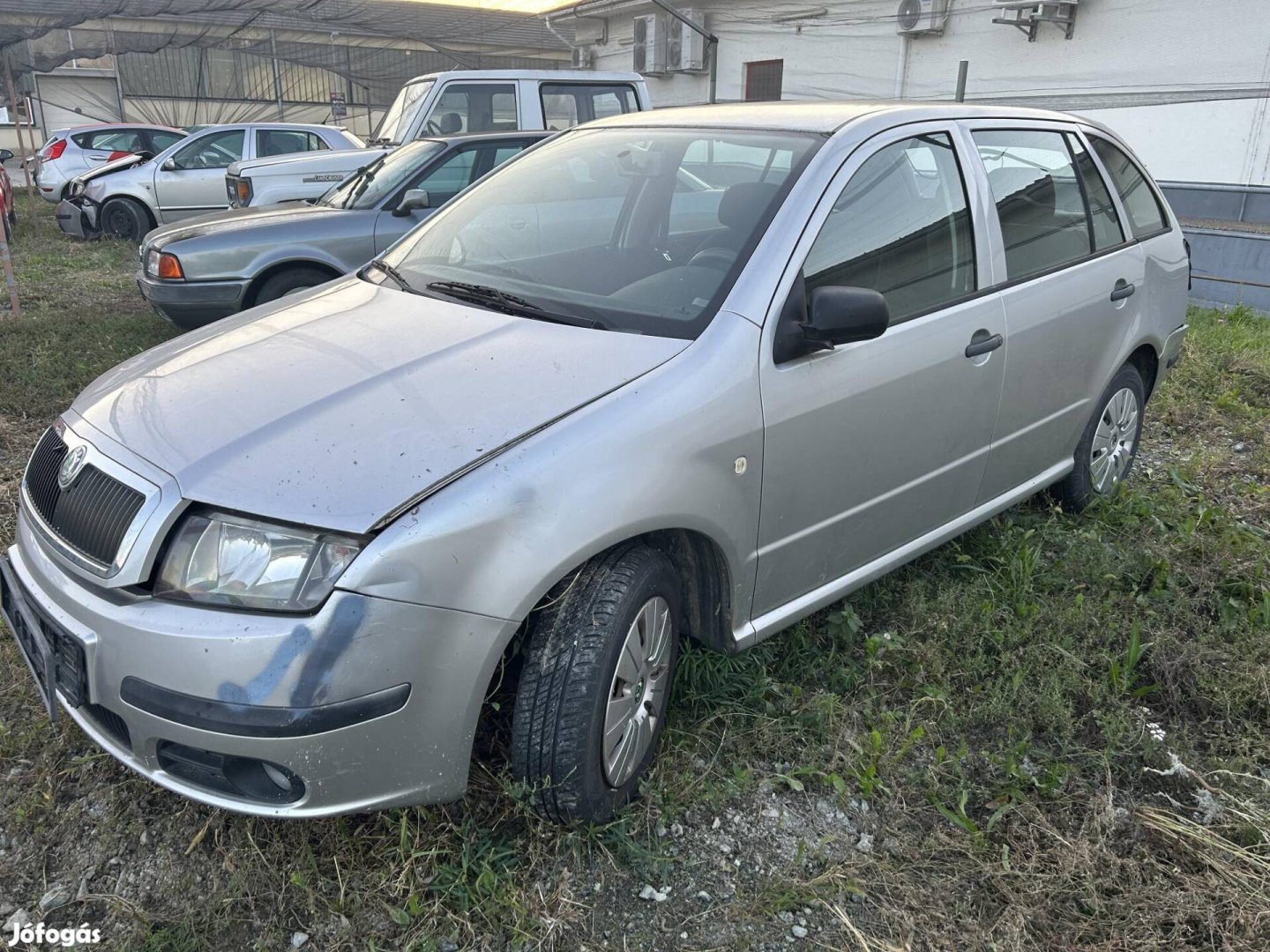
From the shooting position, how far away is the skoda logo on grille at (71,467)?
2271mm

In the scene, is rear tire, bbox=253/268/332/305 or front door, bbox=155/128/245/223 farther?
front door, bbox=155/128/245/223

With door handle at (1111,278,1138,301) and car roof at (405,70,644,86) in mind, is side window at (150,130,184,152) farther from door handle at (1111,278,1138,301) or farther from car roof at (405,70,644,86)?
door handle at (1111,278,1138,301)

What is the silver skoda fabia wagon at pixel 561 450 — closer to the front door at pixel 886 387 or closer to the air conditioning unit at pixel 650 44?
the front door at pixel 886 387

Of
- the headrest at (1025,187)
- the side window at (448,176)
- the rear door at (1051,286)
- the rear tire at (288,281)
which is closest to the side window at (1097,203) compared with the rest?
the rear door at (1051,286)

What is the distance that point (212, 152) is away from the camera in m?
12.0

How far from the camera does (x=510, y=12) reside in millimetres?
25281

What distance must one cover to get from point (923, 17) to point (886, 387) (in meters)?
11.2

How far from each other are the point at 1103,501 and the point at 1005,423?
43.9 inches

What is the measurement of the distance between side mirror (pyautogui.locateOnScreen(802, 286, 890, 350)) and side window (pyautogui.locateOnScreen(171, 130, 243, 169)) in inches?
441

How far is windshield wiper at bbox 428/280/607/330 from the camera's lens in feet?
8.51

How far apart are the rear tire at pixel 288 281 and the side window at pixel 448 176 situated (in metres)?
0.91

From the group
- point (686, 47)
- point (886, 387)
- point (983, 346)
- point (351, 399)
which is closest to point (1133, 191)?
point (983, 346)

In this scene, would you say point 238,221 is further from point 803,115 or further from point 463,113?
point 803,115

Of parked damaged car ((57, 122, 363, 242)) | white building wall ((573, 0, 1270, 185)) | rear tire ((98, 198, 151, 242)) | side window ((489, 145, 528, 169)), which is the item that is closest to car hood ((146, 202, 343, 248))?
side window ((489, 145, 528, 169))
